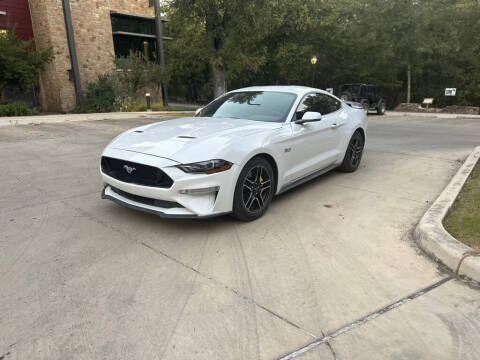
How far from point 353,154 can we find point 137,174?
4.08m

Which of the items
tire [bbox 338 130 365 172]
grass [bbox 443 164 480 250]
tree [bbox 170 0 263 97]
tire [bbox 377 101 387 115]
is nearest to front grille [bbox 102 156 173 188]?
grass [bbox 443 164 480 250]

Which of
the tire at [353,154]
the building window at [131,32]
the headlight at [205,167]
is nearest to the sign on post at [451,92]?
the tire at [353,154]

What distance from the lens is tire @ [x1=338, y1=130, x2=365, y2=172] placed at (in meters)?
6.42

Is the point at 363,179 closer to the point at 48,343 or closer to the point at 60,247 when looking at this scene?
the point at 60,247

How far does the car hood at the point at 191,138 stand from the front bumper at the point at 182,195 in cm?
14

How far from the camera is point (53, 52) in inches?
863


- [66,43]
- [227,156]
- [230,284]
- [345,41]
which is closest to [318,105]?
[227,156]

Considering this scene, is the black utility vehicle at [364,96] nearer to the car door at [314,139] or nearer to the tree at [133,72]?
the tree at [133,72]

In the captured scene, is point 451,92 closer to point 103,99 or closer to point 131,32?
point 103,99

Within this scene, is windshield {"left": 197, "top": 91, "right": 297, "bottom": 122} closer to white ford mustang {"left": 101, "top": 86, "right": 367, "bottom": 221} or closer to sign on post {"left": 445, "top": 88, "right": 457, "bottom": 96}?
white ford mustang {"left": 101, "top": 86, "right": 367, "bottom": 221}

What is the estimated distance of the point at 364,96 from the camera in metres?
20.5

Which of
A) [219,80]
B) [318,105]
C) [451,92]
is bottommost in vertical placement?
[451,92]

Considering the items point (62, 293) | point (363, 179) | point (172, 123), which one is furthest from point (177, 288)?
point (363, 179)

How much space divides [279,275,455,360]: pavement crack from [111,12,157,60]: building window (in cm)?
2895
